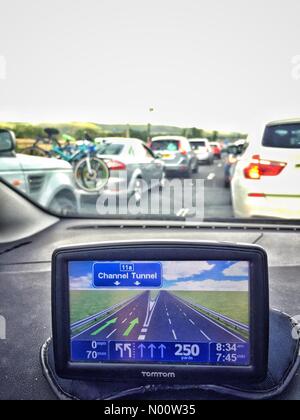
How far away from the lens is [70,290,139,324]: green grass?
1.55 meters

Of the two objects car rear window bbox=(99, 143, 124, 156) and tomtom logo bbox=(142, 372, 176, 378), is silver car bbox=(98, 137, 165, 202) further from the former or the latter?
tomtom logo bbox=(142, 372, 176, 378)

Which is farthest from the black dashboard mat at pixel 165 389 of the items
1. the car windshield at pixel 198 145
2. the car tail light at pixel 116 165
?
the car windshield at pixel 198 145

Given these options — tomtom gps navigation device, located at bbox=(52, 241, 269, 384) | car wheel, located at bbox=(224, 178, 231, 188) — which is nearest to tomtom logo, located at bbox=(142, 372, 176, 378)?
tomtom gps navigation device, located at bbox=(52, 241, 269, 384)

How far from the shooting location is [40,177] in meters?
4.34

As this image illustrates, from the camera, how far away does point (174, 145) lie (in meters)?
8.50

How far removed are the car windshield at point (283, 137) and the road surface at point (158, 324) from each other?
288 cm

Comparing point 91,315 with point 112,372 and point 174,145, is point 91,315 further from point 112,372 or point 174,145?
point 174,145

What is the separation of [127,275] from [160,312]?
18cm

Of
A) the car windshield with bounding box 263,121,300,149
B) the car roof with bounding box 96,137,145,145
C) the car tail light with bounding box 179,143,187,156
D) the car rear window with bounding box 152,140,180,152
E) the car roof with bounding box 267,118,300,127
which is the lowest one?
the car tail light with bounding box 179,143,187,156

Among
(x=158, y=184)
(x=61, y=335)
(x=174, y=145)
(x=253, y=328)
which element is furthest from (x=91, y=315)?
(x=174, y=145)

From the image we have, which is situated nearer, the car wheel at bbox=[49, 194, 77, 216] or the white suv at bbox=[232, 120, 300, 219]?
the white suv at bbox=[232, 120, 300, 219]

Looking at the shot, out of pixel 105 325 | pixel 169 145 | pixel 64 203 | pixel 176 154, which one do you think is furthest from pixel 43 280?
pixel 176 154

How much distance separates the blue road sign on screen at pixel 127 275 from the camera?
1.52m

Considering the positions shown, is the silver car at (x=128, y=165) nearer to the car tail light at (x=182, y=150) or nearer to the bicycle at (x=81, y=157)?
the bicycle at (x=81, y=157)
